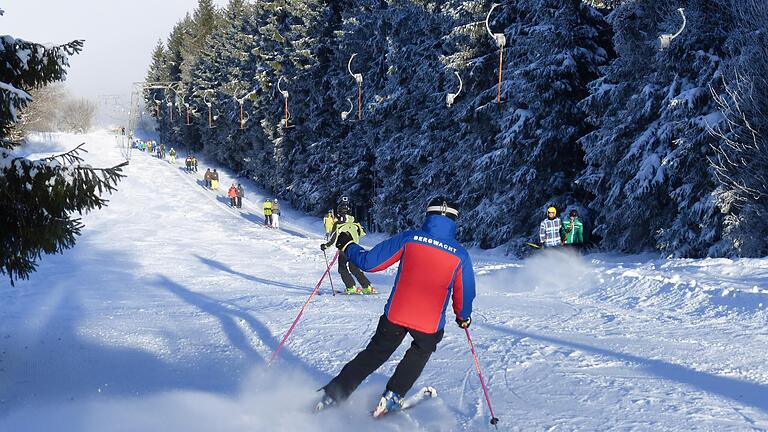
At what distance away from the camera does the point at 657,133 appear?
15.6m

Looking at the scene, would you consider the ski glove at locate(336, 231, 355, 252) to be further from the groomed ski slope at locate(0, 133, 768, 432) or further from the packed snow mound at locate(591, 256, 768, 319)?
the packed snow mound at locate(591, 256, 768, 319)

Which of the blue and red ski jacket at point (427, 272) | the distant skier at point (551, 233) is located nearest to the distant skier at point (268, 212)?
the distant skier at point (551, 233)

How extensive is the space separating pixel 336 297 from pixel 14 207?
23.1 feet

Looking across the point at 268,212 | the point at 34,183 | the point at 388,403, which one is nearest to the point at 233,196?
the point at 268,212

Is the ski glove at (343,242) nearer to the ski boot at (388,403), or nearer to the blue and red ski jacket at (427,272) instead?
the blue and red ski jacket at (427,272)

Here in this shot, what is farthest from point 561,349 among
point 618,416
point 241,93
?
point 241,93

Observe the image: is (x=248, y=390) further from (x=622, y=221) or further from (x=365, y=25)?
(x=365, y=25)

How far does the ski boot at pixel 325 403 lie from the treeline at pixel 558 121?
40.1 ft

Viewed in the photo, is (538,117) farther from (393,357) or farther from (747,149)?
(393,357)

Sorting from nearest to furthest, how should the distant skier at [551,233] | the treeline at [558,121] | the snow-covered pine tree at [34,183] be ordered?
the snow-covered pine tree at [34,183], the treeline at [558,121], the distant skier at [551,233]

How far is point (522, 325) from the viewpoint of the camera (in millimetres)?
8820

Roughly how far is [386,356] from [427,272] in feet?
2.72

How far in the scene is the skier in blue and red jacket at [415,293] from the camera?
15.8ft

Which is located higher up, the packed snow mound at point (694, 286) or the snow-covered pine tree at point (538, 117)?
the snow-covered pine tree at point (538, 117)
